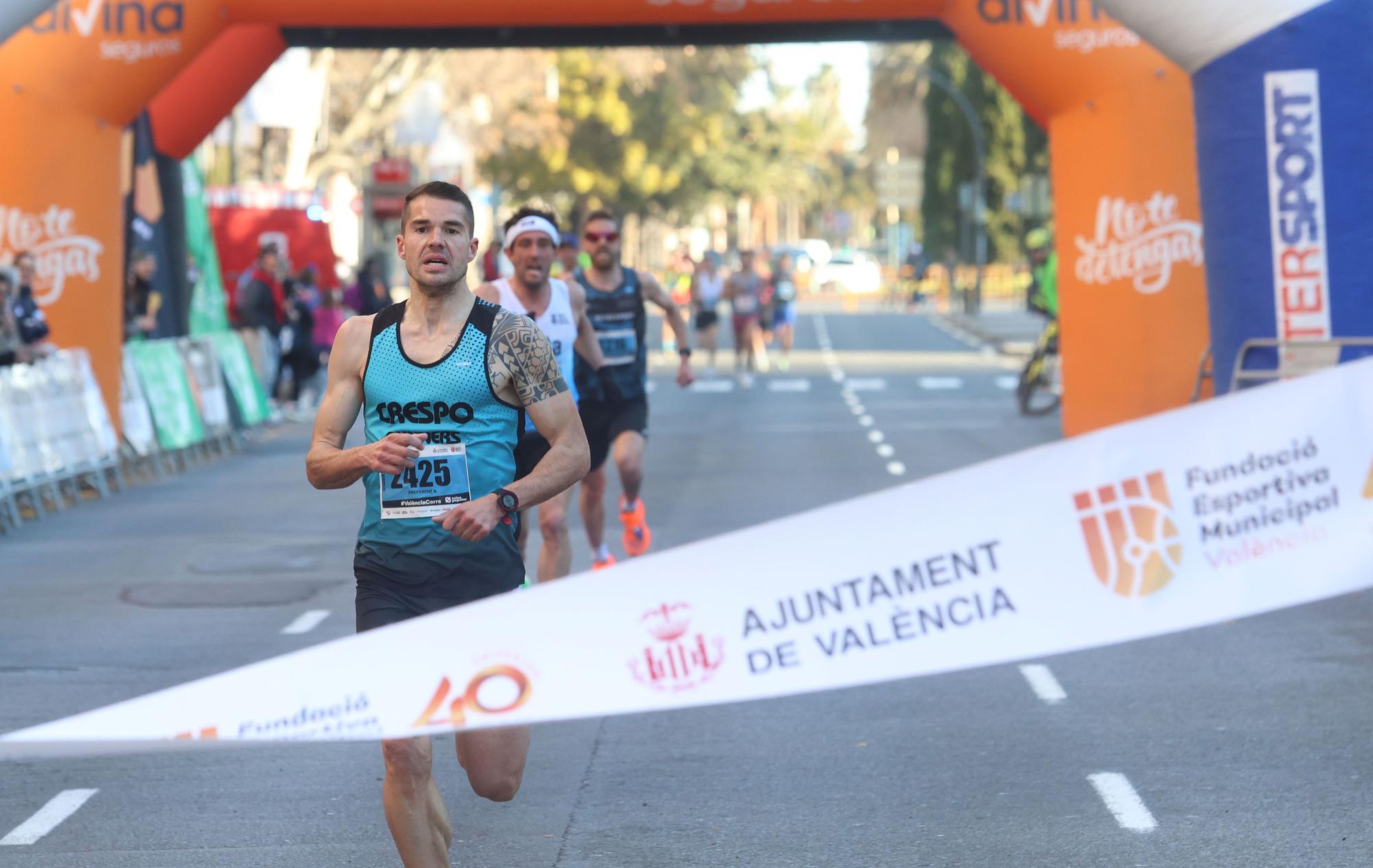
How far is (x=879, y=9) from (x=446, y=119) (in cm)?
3628

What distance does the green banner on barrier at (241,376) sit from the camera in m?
20.2

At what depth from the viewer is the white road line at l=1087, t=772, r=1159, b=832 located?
616 centimetres

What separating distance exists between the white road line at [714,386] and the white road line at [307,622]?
1874cm

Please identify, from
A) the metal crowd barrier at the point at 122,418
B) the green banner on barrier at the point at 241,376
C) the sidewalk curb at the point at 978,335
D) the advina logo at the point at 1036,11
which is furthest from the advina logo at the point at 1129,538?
the sidewalk curb at the point at 978,335

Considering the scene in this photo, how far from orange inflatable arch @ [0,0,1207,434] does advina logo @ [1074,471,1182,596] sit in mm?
12471

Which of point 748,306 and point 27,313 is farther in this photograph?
point 748,306

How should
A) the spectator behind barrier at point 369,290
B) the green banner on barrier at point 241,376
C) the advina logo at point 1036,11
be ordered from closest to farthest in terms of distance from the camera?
1. the advina logo at point 1036,11
2. the green banner on barrier at point 241,376
3. the spectator behind barrier at point 369,290

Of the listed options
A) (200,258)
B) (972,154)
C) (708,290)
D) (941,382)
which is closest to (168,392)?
(200,258)

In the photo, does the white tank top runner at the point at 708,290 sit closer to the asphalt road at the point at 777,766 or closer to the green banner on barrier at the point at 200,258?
the green banner on barrier at the point at 200,258

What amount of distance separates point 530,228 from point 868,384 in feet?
71.5

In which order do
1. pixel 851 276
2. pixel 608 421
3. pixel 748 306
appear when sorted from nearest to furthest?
pixel 608 421, pixel 748 306, pixel 851 276

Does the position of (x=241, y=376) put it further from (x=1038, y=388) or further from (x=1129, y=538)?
(x=1129, y=538)

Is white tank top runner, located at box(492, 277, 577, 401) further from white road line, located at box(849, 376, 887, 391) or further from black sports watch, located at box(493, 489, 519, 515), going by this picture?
white road line, located at box(849, 376, 887, 391)

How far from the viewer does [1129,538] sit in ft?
15.8
